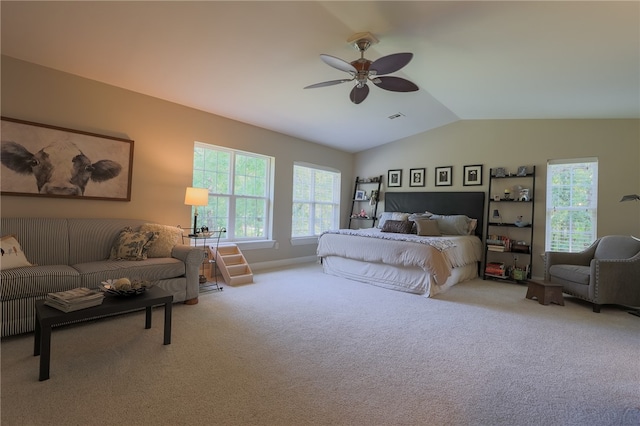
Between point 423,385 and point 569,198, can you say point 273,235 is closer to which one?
point 423,385

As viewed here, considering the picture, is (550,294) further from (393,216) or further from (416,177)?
(416,177)

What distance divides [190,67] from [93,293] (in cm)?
251

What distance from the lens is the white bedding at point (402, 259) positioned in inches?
156

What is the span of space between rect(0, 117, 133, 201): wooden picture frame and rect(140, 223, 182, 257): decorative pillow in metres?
0.61

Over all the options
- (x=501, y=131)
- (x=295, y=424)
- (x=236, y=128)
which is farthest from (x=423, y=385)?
(x=501, y=131)

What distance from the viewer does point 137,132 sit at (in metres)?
3.90

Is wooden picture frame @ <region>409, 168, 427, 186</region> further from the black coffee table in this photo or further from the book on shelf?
the book on shelf

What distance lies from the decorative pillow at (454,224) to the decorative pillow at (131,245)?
180 inches

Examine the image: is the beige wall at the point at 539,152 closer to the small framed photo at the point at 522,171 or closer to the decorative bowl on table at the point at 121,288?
the small framed photo at the point at 522,171

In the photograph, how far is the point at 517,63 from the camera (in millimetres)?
3168

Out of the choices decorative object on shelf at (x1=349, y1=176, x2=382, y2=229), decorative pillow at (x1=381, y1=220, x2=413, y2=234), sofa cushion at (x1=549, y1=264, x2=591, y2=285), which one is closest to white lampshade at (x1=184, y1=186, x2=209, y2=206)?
decorative pillow at (x1=381, y1=220, x2=413, y2=234)

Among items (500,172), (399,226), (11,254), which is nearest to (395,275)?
(399,226)

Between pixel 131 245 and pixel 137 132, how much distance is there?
1534 millimetres

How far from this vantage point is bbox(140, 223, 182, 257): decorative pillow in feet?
11.5
